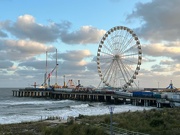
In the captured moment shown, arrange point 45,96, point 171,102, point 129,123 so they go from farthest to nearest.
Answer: point 45,96
point 171,102
point 129,123

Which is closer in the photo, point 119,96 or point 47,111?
point 47,111

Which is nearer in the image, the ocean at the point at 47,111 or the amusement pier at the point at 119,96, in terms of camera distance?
the ocean at the point at 47,111

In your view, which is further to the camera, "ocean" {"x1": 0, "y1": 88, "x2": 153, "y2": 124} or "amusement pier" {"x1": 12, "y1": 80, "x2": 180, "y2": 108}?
"amusement pier" {"x1": 12, "y1": 80, "x2": 180, "y2": 108}

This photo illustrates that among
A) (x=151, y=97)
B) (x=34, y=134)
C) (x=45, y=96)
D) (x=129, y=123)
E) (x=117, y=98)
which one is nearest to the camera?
(x=34, y=134)

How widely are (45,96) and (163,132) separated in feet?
339

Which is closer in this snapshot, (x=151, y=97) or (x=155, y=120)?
(x=155, y=120)

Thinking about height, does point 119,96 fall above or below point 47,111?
above

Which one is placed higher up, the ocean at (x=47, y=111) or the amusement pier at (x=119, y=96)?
the amusement pier at (x=119, y=96)

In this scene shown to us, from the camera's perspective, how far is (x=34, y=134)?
2748 centimetres

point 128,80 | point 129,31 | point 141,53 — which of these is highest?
point 129,31

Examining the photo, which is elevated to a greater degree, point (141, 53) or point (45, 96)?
point (141, 53)

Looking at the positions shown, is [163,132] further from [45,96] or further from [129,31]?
[45,96]

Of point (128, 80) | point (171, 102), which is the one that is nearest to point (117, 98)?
point (128, 80)

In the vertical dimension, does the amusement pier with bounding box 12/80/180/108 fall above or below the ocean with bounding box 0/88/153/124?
above
